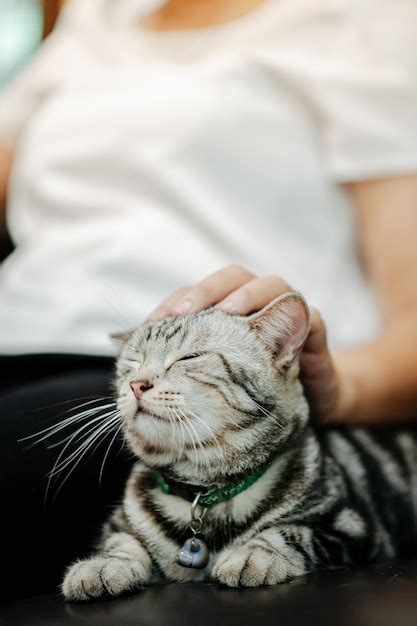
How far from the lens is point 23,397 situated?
2.97 ft

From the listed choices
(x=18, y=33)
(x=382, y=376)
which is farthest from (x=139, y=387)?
(x=18, y=33)

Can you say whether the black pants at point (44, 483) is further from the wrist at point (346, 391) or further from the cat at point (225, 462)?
the wrist at point (346, 391)

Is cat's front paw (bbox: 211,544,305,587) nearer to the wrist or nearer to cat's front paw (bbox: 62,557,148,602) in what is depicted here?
cat's front paw (bbox: 62,557,148,602)

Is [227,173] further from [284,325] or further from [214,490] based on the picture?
[214,490]

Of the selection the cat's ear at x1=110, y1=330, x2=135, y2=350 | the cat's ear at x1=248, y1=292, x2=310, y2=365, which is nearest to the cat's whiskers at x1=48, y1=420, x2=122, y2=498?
the cat's ear at x1=110, y1=330, x2=135, y2=350

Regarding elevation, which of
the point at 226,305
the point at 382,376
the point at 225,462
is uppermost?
the point at 226,305

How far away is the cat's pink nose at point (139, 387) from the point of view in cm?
82

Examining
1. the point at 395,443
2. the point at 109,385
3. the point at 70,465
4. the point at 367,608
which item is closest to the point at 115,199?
the point at 109,385

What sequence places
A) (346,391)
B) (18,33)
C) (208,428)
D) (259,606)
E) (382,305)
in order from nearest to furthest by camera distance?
(259,606) < (208,428) < (346,391) < (382,305) < (18,33)

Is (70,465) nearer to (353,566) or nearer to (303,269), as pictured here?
(353,566)

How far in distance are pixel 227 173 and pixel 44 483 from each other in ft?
1.72

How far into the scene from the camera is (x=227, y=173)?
1119 millimetres

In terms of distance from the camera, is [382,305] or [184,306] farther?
[382,305]

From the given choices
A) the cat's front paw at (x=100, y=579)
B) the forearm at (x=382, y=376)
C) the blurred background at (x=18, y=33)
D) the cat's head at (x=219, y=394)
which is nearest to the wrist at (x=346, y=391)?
the forearm at (x=382, y=376)
